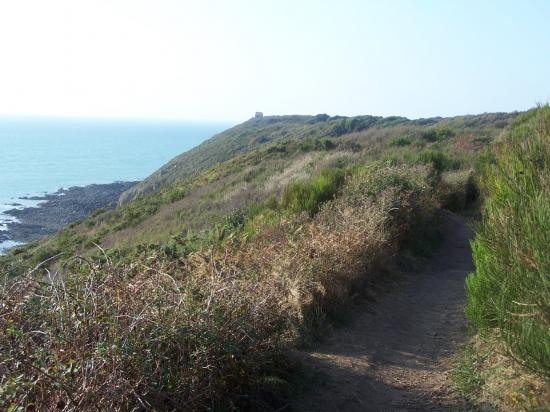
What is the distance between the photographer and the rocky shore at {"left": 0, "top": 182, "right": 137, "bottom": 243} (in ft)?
125

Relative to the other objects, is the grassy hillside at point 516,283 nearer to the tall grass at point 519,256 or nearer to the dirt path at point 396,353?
the tall grass at point 519,256

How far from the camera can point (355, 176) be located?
14492mm

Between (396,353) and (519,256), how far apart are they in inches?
121

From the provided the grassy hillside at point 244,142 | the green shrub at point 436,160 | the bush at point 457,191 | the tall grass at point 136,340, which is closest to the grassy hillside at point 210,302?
the tall grass at point 136,340

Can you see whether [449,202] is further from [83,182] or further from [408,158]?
[83,182]

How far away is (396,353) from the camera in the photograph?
6984 mm

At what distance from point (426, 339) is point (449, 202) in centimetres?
1101

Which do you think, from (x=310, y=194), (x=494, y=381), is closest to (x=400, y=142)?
Answer: (x=310, y=194)

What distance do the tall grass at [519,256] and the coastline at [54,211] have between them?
2842cm

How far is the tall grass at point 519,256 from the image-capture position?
4020 millimetres

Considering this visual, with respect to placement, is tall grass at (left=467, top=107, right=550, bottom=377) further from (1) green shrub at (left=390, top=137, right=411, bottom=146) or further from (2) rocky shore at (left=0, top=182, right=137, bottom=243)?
(2) rocky shore at (left=0, top=182, right=137, bottom=243)

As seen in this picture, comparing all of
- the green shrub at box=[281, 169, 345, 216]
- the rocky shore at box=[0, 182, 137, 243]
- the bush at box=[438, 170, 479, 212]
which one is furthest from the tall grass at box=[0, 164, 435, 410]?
the rocky shore at box=[0, 182, 137, 243]

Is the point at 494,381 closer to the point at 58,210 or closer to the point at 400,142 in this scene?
the point at 400,142

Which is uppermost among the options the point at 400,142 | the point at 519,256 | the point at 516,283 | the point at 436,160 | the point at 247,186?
the point at 400,142
